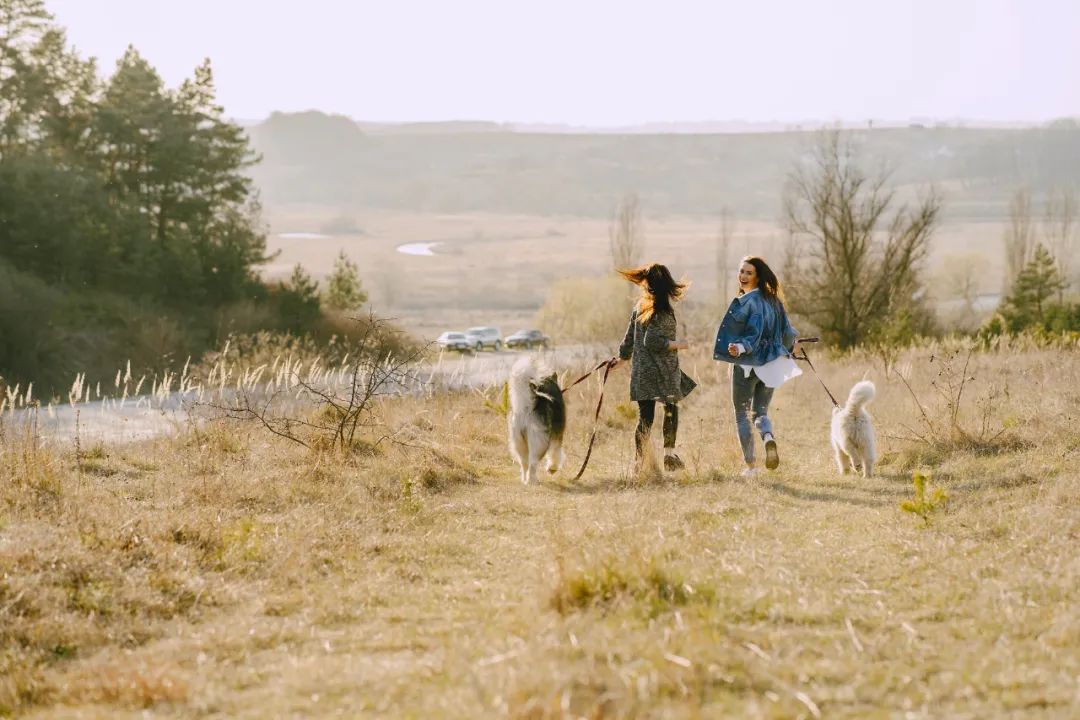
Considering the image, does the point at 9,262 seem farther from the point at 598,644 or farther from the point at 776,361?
the point at 598,644

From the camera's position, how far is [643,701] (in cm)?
399

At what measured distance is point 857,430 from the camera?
32.5 ft

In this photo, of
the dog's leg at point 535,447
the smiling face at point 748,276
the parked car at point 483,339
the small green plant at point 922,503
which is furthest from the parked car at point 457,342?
the small green plant at point 922,503

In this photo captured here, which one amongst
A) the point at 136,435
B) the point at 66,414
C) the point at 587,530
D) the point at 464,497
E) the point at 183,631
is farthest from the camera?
the point at 66,414

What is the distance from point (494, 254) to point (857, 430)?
138607 millimetres

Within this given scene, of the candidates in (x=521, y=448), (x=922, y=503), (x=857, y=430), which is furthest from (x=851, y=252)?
(x=922, y=503)

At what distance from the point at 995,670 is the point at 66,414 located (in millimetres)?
16487

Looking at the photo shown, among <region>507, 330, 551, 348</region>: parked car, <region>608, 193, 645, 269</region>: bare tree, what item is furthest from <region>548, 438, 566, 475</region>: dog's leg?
<region>507, 330, 551, 348</region>: parked car

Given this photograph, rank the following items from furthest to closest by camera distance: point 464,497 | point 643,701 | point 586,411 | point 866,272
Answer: point 866,272 → point 586,411 → point 464,497 → point 643,701

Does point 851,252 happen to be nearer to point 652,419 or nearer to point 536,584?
point 652,419

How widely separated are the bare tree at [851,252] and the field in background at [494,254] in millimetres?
35978

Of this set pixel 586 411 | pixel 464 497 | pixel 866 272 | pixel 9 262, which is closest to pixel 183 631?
pixel 464 497

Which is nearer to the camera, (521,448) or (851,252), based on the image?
(521,448)

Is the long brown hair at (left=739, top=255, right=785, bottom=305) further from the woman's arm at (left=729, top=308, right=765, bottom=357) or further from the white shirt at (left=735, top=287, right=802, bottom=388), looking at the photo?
the woman's arm at (left=729, top=308, right=765, bottom=357)
